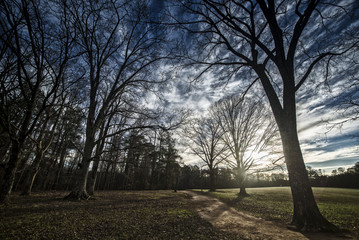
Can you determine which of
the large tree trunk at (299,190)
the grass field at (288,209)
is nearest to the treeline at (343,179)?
the grass field at (288,209)

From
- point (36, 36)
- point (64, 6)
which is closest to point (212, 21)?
point (64, 6)

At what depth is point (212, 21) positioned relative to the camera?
7.14 meters

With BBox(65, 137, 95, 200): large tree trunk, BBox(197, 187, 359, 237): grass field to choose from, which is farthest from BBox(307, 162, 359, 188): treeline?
BBox(65, 137, 95, 200): large tree trunk

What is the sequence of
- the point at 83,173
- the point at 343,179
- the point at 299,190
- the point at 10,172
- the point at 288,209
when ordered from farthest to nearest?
1. the point at 343,179
2. the point at 83,173
3. the point at 288,209
4. the point at 10,172
5. the point at 299,190

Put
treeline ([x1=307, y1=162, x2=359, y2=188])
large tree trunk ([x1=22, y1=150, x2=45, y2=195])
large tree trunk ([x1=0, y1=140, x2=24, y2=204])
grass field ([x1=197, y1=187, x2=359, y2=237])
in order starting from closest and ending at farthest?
grass field ([x1=197, y1=187, x2=359, y2=237]), large tree trunk ([x1=0, y1=140, x2=24, y2=204]), large tree trunk ([x1=22, y1=150, x2=45, y2=195]), treeline ([x1=307, y1=162, x2=359, y2=188])

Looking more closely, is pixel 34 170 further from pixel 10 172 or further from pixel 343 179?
pixel 343 179

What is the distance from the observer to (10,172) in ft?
22.4

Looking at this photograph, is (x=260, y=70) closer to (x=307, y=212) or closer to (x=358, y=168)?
(x=307, y=212)

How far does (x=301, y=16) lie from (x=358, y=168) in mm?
65185

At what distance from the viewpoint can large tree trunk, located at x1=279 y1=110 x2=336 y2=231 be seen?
4391mm

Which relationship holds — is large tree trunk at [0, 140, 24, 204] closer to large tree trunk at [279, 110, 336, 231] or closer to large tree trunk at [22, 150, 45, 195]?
large tree trunk at [22, 150, 45, 195]

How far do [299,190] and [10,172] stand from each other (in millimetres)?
12366

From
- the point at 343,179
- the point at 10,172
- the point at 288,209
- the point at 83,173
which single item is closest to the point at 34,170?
the point at 83,173

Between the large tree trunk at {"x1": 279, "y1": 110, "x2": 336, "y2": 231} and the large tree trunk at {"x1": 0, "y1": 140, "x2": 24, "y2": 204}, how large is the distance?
39.5ft
